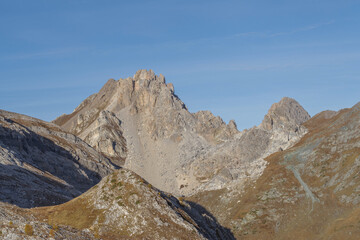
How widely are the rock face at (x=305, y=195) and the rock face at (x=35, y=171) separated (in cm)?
5030

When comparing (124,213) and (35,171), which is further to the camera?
(35,171)

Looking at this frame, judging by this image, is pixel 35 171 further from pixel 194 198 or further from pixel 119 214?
pixel 119 214

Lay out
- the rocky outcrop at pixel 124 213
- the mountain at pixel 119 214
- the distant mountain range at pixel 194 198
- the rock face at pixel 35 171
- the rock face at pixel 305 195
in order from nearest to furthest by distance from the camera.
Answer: the mountain at pixel 119 214
the rocky outcrop at pixel 124 213
the distant mountain range at pixel 194 198
the rock face at pixel 35 171
the rock face at pixel 305 195

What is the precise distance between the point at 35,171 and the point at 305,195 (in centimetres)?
8631

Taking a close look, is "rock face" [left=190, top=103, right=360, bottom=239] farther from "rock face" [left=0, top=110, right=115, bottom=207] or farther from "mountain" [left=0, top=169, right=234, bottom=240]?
"mountain" [left=0, top=169, right=234, bottom=240]

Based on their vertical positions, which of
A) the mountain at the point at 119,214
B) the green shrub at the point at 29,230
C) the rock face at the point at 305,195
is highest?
the rock face at the point at 305,195

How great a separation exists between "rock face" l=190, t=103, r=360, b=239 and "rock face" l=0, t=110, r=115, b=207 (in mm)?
50303

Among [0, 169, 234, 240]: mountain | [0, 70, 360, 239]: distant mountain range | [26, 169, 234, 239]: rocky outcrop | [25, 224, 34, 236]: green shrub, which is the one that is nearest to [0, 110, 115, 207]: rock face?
[0, 70, 360, 239]: distant mountain range

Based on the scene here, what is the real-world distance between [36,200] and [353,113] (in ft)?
450

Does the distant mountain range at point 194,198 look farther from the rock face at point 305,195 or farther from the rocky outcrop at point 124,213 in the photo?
the rock face at point 305,195

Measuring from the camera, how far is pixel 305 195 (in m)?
148

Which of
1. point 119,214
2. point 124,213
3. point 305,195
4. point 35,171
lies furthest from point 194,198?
point 119,214

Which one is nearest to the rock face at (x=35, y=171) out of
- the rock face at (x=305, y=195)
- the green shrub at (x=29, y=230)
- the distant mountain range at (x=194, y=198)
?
the distant mountain range at (x=194, y=198)

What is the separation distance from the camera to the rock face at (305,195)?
128 metres
